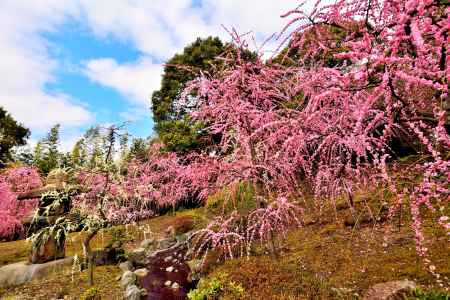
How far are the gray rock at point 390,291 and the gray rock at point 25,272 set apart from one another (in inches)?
352

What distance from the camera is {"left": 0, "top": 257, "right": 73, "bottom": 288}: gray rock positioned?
29.9ft

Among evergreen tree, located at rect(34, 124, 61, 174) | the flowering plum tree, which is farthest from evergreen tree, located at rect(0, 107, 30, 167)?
the flowering plum tree

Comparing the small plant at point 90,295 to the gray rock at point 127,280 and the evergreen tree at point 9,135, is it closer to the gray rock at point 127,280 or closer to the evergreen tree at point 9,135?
the gray rock at point 127,280

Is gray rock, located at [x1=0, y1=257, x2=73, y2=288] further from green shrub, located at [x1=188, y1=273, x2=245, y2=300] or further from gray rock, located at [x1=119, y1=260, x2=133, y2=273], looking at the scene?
green shrub, located at [x1=188, y1=273, x2=245, y2=300]

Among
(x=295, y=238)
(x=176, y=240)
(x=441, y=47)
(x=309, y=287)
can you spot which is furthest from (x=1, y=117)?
(x=441, y=47)

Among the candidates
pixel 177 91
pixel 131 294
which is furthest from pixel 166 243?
pixel 177 91

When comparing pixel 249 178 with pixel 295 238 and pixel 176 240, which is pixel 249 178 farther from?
pixel 176 240

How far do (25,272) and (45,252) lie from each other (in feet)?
2.44

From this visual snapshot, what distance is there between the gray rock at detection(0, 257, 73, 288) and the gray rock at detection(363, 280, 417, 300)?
894 centimetres

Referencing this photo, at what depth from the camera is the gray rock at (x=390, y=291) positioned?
4.27m

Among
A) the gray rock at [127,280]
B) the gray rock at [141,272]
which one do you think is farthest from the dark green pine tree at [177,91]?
the gray rock at [127,280]

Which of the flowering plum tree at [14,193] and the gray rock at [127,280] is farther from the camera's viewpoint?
the flowering plum tree at [14,193]

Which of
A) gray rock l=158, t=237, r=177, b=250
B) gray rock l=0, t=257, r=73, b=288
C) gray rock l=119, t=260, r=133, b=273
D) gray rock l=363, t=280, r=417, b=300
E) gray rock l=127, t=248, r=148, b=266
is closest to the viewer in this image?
gray rock l=363, t=280, r=417, b=300

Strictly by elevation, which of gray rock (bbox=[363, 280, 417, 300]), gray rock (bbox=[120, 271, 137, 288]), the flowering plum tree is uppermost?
the flowering plum tree
